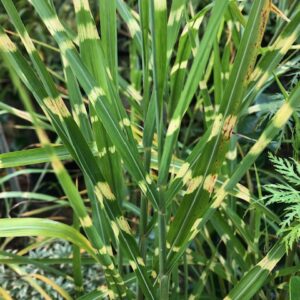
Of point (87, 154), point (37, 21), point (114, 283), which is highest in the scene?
point (37, 21)

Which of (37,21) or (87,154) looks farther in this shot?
(37,21)

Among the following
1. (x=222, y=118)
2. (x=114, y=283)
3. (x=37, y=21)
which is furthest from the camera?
(x=37, y=21)

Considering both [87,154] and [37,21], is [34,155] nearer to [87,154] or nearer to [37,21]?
[87,154]

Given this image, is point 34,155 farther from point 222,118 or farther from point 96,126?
point 222,118

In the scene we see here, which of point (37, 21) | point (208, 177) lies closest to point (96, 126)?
point (208, 177)

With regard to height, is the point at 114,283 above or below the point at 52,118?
below

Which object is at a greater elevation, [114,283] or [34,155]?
[34,155]

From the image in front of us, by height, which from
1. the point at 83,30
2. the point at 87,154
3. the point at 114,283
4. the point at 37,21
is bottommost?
the point at 114,283

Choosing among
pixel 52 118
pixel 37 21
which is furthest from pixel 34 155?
pixel 37 21

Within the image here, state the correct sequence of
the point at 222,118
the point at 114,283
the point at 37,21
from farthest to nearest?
the point at 37,21, the point at 114,283, the point at 222,118
